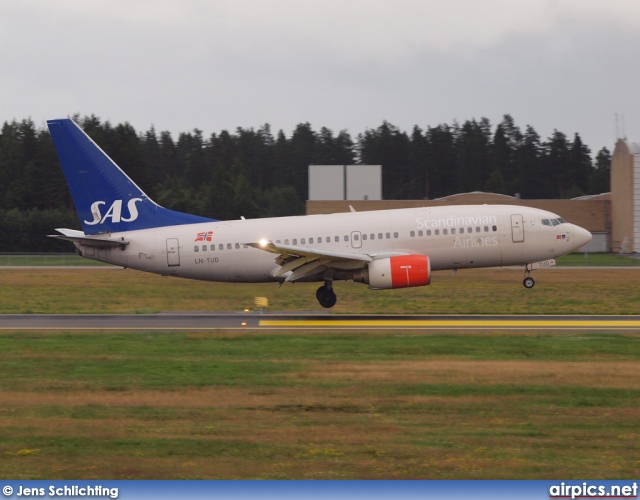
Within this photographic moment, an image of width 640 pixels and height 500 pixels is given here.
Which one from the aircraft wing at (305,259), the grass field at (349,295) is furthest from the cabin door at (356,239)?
the grass field at (349,295)

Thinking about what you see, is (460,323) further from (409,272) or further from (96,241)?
(96,241)

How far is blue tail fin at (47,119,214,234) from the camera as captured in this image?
102 ft

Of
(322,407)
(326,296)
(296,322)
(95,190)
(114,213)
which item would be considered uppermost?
(95,190)

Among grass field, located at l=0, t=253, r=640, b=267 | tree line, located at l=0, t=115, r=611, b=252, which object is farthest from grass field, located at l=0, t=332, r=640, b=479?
tree line, located at l=0, t=115, r=611, b=252

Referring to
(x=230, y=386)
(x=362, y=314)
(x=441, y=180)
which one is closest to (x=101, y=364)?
(x=230, y=386)

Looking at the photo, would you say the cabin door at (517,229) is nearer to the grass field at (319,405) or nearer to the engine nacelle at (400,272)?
the engine nacelle at (400,272)

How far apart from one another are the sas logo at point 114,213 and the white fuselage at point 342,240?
0.55 meters

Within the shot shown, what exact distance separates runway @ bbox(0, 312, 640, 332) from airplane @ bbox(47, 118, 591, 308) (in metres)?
1.76

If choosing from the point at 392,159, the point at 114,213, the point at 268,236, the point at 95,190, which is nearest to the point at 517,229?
the point at 268,236

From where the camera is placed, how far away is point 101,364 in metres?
19.7

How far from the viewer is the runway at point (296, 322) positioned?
26.0m

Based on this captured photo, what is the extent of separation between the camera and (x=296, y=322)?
90.9ft

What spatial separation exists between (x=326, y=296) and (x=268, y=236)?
9.58 feet

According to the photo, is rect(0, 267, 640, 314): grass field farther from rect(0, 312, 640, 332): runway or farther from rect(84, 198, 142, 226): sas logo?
rect(84, 198, 142, 226): sas logo
